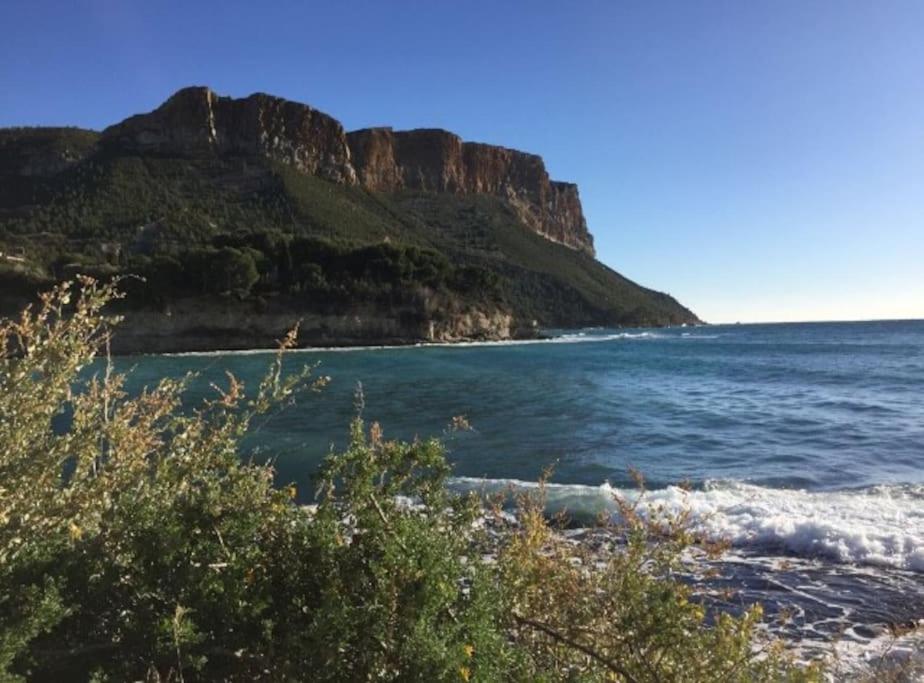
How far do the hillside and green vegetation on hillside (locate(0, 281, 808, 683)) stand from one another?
38040 mm

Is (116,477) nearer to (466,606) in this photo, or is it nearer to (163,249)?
(466,606)

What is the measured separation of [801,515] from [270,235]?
75053mm

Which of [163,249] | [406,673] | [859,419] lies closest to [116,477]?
[406,673]

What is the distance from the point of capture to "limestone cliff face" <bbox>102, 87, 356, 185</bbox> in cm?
10944

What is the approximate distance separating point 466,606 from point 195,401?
851 inches

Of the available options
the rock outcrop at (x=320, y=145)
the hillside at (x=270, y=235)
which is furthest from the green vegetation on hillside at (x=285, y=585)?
the rock outcrop at (x=320, y=145)

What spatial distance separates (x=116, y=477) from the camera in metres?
3.21

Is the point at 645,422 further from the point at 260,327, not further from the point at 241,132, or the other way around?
the point at 241,132

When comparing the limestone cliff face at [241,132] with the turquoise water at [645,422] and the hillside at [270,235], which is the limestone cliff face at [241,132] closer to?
the hillside at [270,235]

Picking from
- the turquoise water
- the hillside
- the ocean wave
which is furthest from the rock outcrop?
the ocean wave

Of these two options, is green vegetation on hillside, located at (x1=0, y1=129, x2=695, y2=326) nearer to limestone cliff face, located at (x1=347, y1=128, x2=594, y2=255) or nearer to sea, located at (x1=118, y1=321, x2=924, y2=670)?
limestone cliff face, located at (x1=347, y1=128, x2=594, y2=255)

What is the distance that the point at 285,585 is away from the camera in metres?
2.61

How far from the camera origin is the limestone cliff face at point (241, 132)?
109438 millimetres

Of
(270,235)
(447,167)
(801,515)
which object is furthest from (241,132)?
(801,515)
